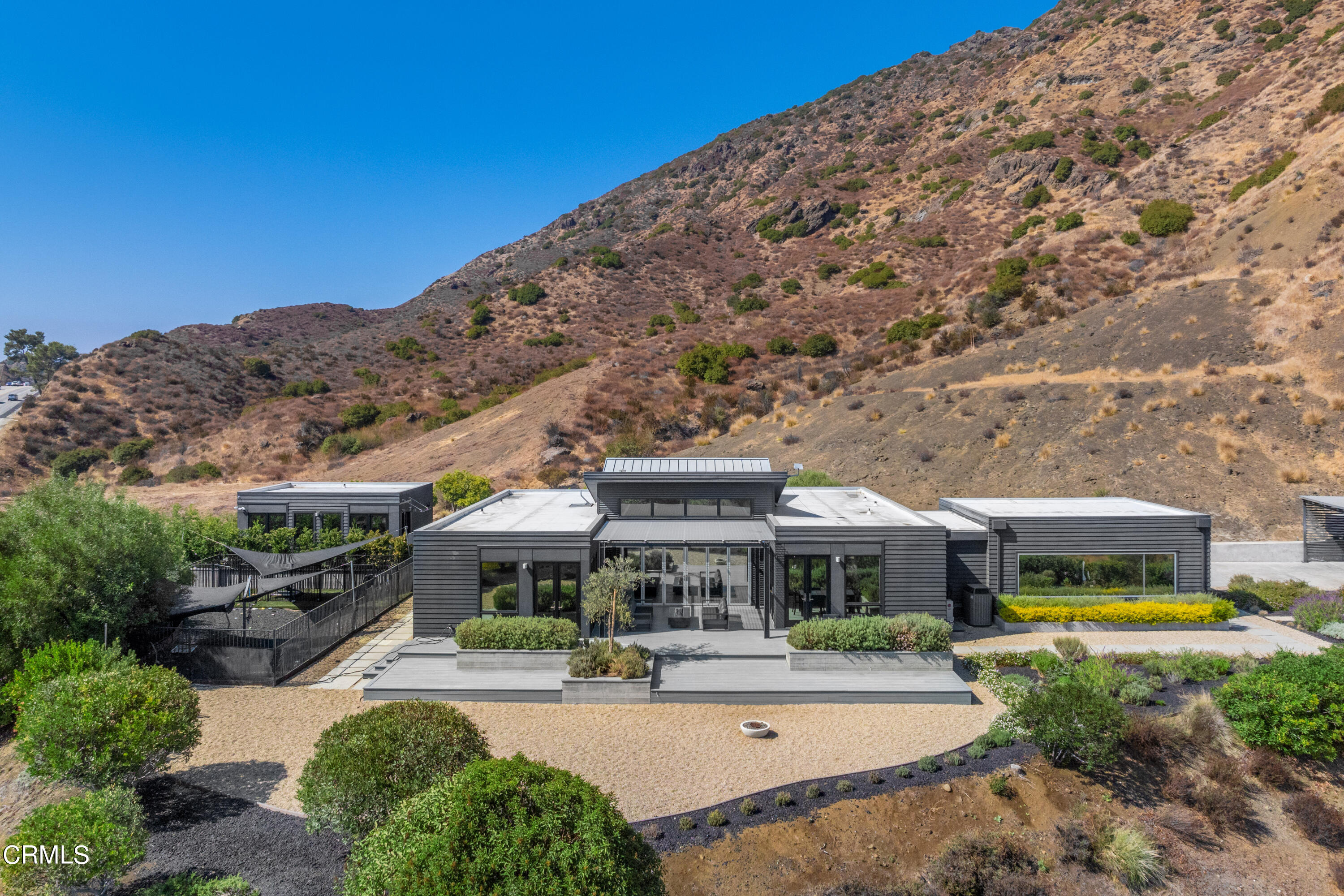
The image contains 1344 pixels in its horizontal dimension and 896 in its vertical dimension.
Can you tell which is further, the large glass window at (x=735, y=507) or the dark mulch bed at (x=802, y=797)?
the large glass window at (x=735, y=507)

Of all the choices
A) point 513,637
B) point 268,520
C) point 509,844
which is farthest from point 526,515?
point 509,844

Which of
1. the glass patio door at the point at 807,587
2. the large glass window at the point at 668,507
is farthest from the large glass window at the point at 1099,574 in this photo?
the large glass window at the point at 668,507

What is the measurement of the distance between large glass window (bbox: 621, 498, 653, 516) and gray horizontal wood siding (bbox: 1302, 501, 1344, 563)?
25.8 metres

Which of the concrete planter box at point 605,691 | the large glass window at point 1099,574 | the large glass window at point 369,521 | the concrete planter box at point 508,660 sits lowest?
the concrete planter box at point 605,691

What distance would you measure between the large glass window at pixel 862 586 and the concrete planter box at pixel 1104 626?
4109 millimetres

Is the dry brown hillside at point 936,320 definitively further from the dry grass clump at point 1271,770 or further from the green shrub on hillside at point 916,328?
the dry grass clump at point 1271,770

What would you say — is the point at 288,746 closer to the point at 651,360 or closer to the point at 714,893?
the point at 714,893

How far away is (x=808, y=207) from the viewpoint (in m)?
86.5

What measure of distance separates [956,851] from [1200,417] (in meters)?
34.2

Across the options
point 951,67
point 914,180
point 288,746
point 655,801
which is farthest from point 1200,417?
point 951,67

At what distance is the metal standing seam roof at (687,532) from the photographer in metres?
18.0

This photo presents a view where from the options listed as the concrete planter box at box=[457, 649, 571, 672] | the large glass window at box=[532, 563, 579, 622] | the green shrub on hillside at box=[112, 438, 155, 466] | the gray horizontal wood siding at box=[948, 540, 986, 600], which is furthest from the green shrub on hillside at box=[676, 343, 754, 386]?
the green shrub on hillside at box=[112, 438, 155, 466]

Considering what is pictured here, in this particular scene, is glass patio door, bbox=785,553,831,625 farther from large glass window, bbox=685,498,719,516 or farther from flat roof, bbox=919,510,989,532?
flat roof, bbox=919,510,989,532

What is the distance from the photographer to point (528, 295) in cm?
8181
